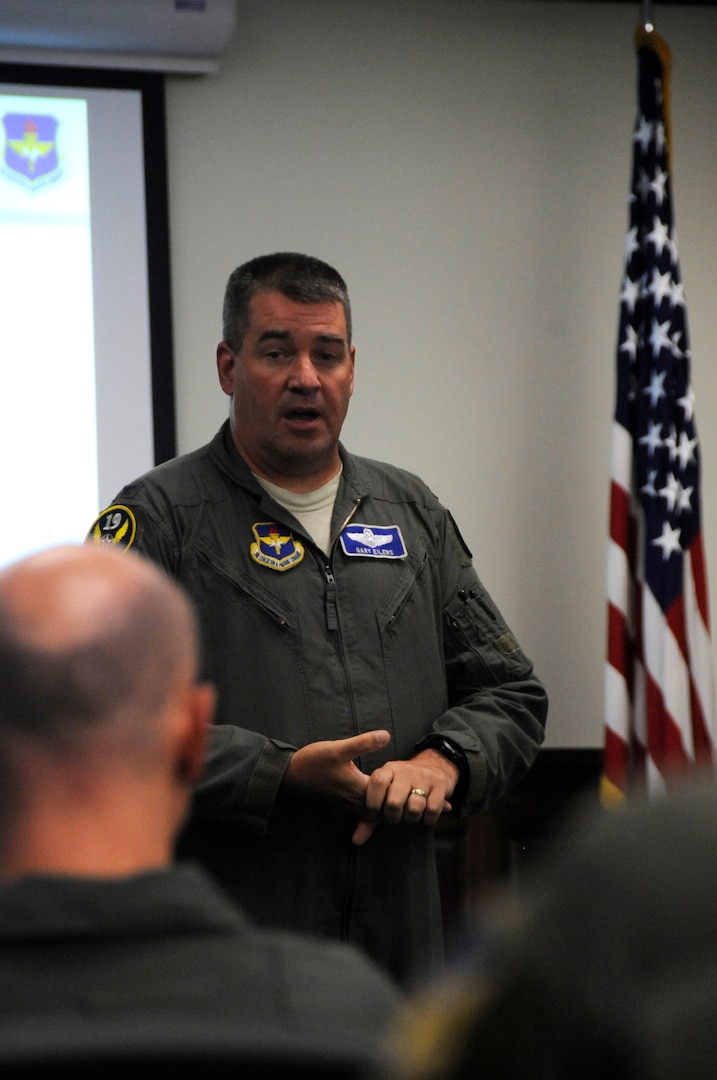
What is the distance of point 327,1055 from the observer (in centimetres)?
72

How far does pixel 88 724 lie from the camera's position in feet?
2.95

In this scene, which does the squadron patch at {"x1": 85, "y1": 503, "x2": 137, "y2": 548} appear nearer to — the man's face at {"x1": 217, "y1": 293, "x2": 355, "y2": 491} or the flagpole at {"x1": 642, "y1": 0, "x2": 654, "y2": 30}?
the man's face at {"x1": 217, "y1": 293, "x2": 355, "y2": 491}

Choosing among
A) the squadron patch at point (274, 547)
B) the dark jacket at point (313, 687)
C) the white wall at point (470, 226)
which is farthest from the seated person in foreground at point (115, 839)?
the white wall at point (470, 226)

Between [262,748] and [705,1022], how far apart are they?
1.64 m

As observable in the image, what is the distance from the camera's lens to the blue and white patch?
2.25 m

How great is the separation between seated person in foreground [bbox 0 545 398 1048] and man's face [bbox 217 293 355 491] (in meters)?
1.24

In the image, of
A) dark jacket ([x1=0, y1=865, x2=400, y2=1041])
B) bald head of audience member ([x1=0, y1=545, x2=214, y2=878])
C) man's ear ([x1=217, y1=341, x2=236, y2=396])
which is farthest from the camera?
man's ear ([x1=217, y1=341, x2=236, y2=396])

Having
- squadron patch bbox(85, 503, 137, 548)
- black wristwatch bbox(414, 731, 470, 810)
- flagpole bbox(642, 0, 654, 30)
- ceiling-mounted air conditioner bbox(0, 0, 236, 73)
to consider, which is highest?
flagpole bbox(642, 0, 654, 30)

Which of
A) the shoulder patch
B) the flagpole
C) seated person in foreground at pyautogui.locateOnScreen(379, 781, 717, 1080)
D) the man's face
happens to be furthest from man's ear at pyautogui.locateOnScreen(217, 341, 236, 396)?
seated person in foreground at pyautogui.locateOnScreen(379, 781, 717, 1080)

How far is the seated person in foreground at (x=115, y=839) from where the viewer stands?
31.7 inches

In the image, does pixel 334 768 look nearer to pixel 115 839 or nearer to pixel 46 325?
pixel 115 839

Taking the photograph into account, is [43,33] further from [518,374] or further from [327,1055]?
[327,1055]

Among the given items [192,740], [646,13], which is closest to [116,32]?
[646,13]

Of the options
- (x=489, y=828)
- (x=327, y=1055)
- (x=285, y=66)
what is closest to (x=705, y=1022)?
(x=327, y=1055)
